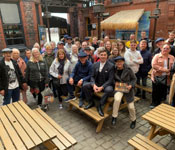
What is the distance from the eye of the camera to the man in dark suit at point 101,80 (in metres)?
3.68

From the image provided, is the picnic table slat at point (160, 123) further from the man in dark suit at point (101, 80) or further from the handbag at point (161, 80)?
the handbag at point (161, 80)

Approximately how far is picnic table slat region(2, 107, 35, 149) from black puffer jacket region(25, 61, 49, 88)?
138 centimetres

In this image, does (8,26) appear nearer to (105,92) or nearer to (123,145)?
(105,92)

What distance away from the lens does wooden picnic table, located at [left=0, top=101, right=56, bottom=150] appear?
2.12 meters

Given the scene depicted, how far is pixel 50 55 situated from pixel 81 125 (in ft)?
8.64

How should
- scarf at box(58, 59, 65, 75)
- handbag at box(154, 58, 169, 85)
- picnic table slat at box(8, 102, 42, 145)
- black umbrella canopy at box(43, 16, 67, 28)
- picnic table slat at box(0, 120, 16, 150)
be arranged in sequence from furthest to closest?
black umbrella canopy at box(43, 16, 67, 28), scarf at box(58, 59, 65, 75), handbag at box(154, 58, 169, 85), picnic table slat at box(8, 102, 42, 145), picnic table slat at box(0, 120, 16, 150)

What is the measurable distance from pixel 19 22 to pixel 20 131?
361 inches

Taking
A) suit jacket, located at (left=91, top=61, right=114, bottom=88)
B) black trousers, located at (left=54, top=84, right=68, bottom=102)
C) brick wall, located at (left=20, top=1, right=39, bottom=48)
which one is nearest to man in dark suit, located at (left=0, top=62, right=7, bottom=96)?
black trousers, located at (left=54, top=84, right=68, bottom=102)

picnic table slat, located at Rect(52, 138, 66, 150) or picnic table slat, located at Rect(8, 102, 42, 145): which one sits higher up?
picnic table slat, located at Rect(8, 102, 42, 145)

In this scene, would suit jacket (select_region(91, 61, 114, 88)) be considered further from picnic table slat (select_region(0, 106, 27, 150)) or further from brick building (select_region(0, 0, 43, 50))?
brick building (select_region(0, 0, 43, 50))

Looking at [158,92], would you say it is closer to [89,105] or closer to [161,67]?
[161,67]

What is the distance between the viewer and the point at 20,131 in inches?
93.0

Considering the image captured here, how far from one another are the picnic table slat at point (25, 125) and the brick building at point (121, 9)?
1097 cm

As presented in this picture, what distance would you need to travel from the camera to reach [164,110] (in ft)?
9.74
